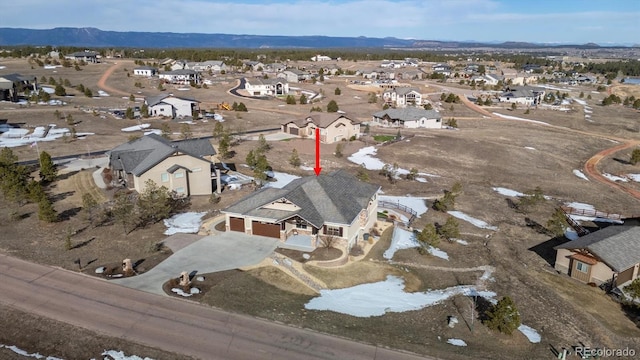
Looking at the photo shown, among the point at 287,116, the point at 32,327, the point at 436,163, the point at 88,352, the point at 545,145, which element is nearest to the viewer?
the point at 88,352

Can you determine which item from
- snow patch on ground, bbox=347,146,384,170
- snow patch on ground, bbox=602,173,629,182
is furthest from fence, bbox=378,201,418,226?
snow patch on ground, bbox=602,173,629,182

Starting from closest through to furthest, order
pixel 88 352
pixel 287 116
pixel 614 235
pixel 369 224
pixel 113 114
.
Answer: pixel 88 352
pixel 614 235
pixel 369 224
pixel 113 114
pixel 287 116

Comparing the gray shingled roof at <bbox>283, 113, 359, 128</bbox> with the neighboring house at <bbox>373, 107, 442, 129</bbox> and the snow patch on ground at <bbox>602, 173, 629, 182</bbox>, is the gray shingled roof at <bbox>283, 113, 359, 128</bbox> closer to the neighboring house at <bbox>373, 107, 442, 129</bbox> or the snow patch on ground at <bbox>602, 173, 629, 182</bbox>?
the neighboring house at <bbox>373, 107, 442, 129</bbox>

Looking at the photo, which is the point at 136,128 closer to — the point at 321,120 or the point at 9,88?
the point at 321,120

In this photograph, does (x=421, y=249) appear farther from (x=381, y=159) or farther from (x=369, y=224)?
(x=381, y=159)

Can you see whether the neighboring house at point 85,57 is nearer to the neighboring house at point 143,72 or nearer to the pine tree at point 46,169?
the neighboring house at point 143,72

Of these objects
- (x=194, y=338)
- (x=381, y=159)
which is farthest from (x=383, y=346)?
(x=381, y=159)

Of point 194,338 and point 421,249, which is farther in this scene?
point 421,249
